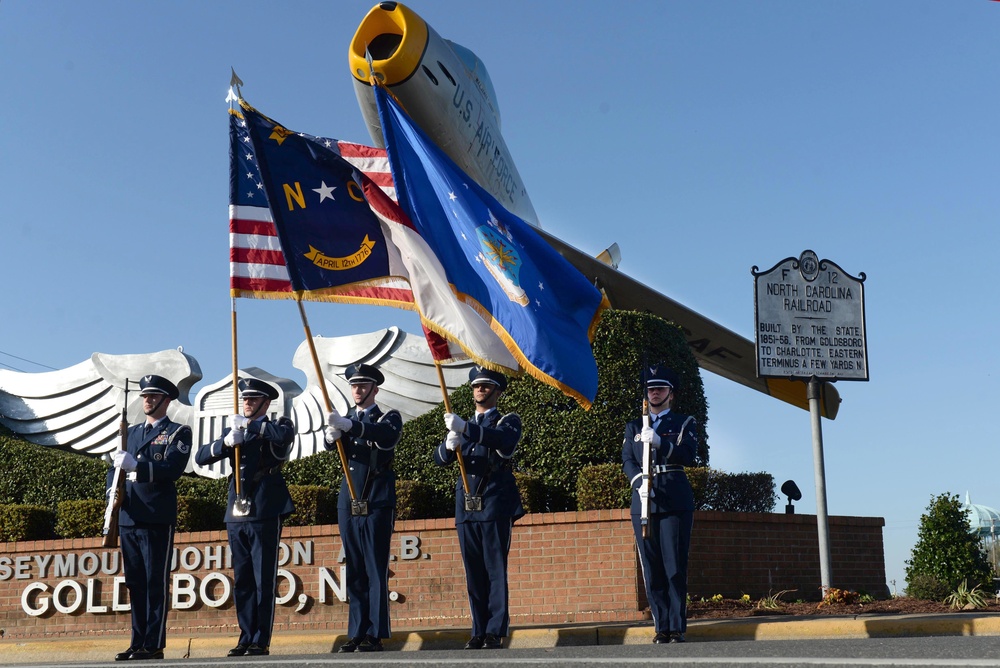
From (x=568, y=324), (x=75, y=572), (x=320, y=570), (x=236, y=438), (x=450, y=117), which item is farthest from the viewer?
(x=450, y=117)

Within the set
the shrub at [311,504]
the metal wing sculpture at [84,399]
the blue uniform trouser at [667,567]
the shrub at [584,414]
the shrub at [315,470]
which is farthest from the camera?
the metal wing sculpture at [84,399]

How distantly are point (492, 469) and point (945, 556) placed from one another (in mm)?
5642

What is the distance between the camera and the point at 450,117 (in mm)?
14742

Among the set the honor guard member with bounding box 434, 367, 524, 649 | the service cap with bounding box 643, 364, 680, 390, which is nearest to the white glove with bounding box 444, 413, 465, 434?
the honor guard member with bounding box 434, 367, 524, 649

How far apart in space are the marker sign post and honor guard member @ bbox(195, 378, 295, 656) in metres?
5.57

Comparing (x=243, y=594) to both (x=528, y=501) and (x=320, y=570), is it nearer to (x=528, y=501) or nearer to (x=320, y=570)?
(x=320, y=570)

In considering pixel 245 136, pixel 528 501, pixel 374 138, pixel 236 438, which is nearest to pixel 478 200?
pixel 245 136

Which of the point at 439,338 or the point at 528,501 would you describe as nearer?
the point at 439,338

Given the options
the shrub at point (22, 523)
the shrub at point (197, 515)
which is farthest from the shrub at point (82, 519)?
the shrub at point (197, 515)

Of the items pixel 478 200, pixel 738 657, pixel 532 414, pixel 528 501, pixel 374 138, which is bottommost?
pixel 738 657

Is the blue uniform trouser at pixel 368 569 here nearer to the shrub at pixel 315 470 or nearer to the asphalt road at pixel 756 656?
the asphalt road at pixel 756 656

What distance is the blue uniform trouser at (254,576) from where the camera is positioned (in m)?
7.42

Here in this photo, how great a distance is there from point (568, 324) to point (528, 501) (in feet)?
12.0

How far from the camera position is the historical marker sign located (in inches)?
449
